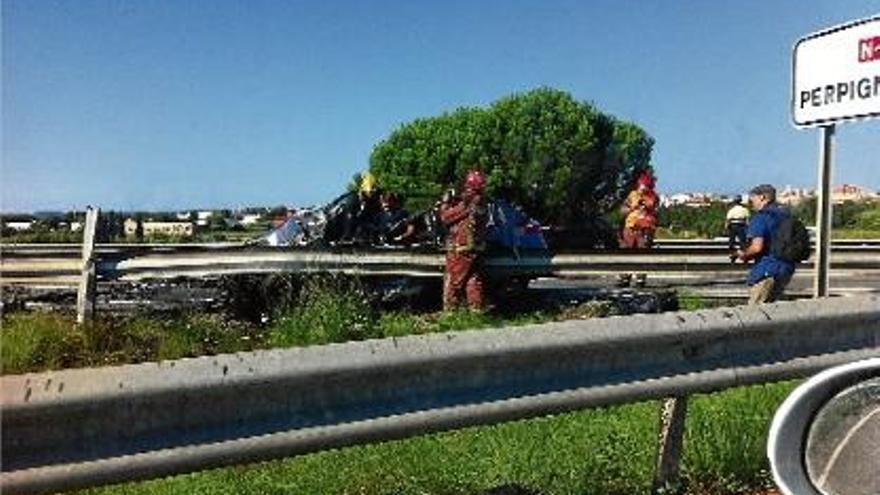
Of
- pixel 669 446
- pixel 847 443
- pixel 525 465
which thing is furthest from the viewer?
pixel 525 465

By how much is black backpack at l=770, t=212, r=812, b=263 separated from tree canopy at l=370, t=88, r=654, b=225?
2289 inches

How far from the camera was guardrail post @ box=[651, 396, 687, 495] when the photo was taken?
4.61m

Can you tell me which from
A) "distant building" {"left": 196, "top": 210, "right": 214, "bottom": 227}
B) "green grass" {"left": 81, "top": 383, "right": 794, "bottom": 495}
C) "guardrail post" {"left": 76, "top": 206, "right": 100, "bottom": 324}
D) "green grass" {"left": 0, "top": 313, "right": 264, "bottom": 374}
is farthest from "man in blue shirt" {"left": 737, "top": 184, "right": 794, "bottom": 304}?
"distant building" {"left": 196, "top": 210, "right": 214, "bottom": 227}

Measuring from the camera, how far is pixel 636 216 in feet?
63.4

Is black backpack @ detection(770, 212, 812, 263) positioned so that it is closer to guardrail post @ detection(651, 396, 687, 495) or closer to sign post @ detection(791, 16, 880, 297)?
sign post @ detection(791, 16, 880, 297)

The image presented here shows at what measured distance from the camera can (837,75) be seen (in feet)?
22.5

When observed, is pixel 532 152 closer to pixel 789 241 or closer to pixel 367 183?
pixel 367 183

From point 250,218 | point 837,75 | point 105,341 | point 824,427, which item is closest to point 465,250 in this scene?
point 105,341

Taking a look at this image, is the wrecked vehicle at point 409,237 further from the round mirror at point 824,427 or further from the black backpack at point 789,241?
the round mirror at point 824,427

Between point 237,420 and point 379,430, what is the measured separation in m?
0.44

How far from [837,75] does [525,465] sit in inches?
132

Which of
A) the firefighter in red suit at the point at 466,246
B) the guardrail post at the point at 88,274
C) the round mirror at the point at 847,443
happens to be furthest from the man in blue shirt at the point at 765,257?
the round mirror at the point at 847,443

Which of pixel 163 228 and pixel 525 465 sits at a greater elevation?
pixel 163 228

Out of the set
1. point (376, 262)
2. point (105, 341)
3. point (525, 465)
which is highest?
point (376, 262)
